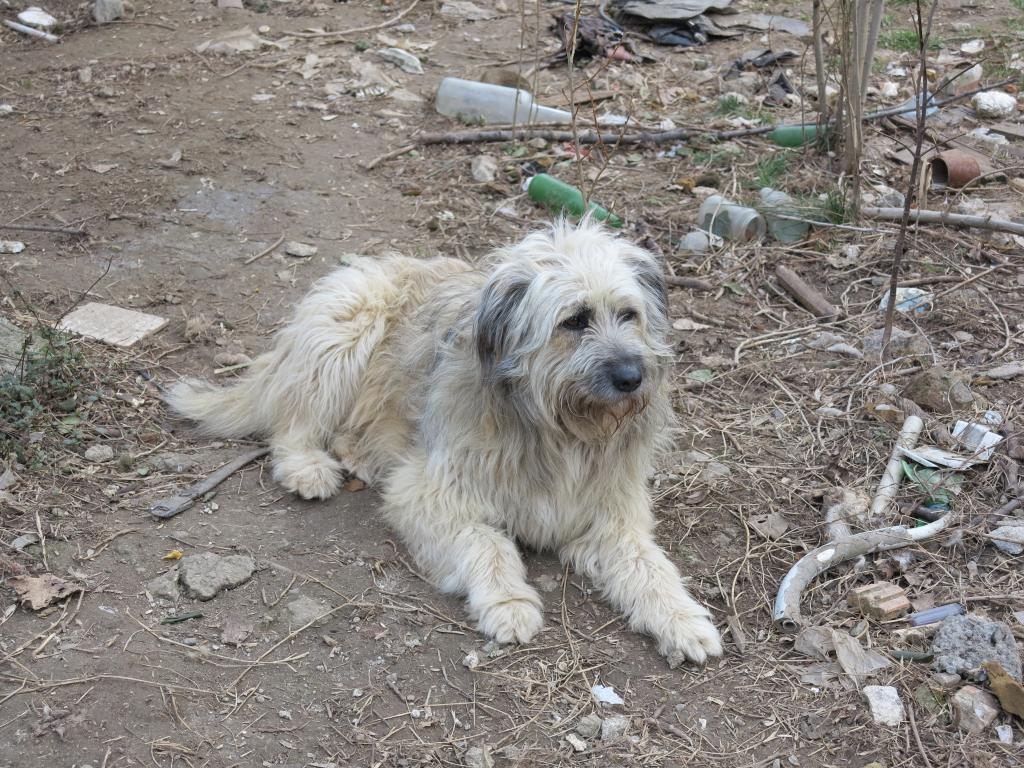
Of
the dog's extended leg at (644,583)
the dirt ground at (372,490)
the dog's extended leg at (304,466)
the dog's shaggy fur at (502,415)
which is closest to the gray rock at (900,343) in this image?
the dirt ground at (372,490)

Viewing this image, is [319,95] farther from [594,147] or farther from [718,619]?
[718,619]

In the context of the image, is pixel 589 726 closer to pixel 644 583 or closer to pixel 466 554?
pixel 644 583

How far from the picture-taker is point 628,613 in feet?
12.8

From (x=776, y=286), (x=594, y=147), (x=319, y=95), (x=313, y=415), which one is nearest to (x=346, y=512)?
(x=313, y=415)

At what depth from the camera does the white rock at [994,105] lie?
788cm

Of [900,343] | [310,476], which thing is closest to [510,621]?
[310,476]

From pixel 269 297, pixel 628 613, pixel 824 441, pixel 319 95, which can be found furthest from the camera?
pixel 319 95

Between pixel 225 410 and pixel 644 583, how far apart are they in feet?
7.40

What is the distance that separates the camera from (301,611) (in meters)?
3.84

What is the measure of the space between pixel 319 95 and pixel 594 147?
259cm

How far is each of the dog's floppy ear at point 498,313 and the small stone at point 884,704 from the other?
1721 millimetres

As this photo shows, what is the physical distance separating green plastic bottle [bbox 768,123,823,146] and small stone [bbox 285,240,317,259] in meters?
3.54

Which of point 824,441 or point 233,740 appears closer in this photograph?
point 233,740

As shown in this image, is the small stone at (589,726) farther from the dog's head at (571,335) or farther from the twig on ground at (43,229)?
the twig on ground at (43,229)
